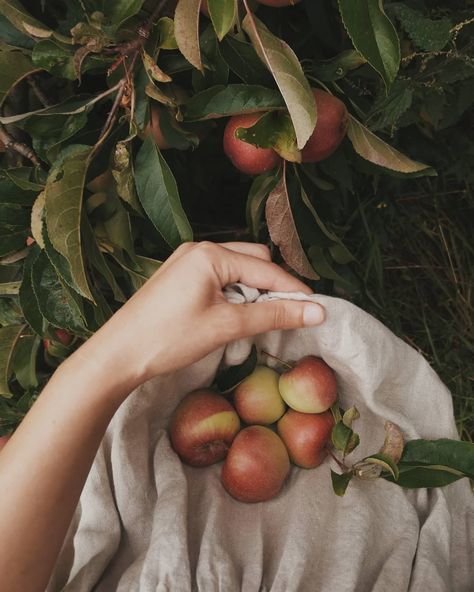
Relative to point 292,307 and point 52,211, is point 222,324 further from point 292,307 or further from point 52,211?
point 52,211

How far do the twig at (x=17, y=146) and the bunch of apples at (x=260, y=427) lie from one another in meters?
0.37

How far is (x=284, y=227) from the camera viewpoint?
2.63 feet

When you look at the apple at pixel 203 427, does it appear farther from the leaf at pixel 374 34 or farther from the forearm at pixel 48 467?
the leaf at pixel 374 34

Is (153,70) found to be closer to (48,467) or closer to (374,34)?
(374,34)

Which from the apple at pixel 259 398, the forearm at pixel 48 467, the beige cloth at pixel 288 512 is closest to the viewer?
the forearm at pixel 48 467

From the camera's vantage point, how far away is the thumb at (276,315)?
71 cm

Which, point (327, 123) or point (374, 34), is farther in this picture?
point (327, 123)

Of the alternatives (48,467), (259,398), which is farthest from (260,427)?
(48,467)

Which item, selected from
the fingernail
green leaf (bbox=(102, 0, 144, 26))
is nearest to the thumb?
the fingernail

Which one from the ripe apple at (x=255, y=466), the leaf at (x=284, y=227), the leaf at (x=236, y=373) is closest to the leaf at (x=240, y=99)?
the leaf at (x=284, y=227)

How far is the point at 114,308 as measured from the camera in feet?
3.20

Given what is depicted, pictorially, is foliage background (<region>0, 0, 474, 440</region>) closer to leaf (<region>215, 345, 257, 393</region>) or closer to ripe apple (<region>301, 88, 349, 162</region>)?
ripe apple (<region>301, 88, 349, 162</region>)

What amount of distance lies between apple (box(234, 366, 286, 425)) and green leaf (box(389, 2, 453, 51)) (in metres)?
0.45

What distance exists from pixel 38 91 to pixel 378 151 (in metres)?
0.44
